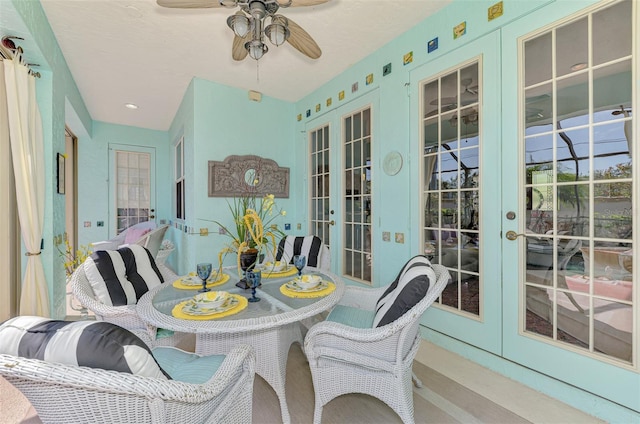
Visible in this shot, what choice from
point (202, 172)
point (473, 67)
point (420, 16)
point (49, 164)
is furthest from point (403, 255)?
point (49, 164)

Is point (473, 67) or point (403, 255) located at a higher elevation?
point (473, 67)

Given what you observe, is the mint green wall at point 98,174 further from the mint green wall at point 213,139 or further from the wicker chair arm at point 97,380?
the wicker chair arm at point 97,380

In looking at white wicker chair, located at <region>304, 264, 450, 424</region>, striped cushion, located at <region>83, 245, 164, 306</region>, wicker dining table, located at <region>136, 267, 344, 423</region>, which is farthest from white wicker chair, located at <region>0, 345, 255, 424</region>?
striped cushion, located at <region>83, 245, 164, 306</region>

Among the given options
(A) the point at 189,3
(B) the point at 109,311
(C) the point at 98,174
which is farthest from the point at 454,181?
(C) the point at 98,174

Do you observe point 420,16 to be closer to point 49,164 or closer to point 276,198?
point 276,198

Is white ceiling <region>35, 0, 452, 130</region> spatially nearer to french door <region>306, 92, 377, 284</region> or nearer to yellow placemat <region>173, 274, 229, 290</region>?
french door <region>306, 92, 377, 284</region>

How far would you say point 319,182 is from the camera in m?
4.03

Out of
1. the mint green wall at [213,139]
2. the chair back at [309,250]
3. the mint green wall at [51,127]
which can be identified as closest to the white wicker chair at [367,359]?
the chair back at [309,250]

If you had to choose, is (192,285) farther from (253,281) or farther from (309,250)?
(309,250)

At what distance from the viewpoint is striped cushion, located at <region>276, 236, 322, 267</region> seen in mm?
2703

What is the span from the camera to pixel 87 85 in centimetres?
380

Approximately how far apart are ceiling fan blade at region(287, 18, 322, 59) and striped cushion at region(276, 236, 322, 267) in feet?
5.28

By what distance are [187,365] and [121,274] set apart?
102cm

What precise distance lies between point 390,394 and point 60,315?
330 cm
